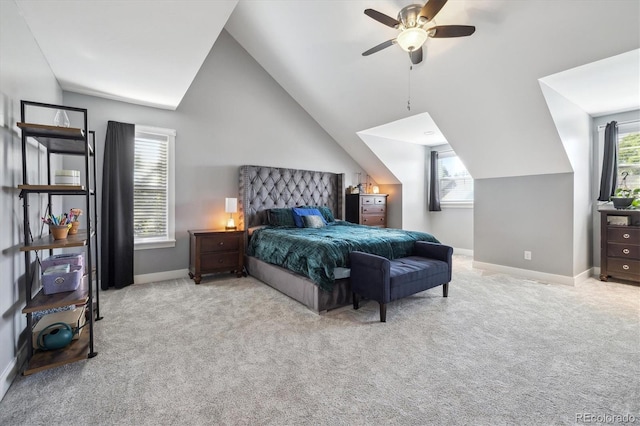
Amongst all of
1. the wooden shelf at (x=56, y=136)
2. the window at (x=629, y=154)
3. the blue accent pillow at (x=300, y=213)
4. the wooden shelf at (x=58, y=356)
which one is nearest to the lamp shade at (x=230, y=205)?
the blue accent pillow at (x=300, y=213)

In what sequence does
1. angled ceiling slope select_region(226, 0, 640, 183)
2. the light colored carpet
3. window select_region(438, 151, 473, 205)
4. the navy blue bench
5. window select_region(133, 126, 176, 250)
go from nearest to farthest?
the light colored carpet, angled ceiling slope select_region(226, 0, 640, 183), the navy blue bench, window select_region(133, 126, 176, 250), window select_region(438, 151, 473, 205)

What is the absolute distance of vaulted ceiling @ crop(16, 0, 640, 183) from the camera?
2.35 meters

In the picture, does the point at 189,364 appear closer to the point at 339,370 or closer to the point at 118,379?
the point at 118,379

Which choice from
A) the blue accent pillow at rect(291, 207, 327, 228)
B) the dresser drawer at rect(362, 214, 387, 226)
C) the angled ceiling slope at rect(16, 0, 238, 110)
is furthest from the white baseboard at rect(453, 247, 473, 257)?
the angled ceiling slope at rect(16, 0, 238, 110)

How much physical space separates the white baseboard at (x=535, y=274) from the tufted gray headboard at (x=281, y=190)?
2815mm

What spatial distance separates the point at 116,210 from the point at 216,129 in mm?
1863

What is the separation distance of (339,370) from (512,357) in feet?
4.29

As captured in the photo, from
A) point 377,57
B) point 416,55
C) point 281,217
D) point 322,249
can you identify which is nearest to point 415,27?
point 416,55

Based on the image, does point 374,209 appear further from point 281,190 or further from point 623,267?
point 623,267

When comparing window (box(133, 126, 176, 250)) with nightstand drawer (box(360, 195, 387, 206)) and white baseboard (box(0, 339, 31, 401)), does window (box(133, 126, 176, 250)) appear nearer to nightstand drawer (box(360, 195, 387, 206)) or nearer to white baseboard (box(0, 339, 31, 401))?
white baseboard (box(0, 339, 31, 401))

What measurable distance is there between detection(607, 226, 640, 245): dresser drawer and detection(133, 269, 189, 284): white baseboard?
20.3ft

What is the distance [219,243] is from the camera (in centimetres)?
413

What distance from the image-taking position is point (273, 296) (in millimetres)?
3467

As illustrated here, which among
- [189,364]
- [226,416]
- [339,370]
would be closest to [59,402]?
[189,364]
